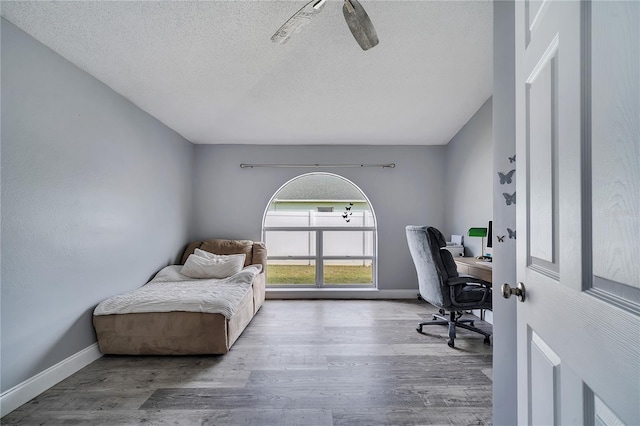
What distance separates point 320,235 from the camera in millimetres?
5051

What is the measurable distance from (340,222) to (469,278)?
7.84 ft

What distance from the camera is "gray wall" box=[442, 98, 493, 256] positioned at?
3646 mm

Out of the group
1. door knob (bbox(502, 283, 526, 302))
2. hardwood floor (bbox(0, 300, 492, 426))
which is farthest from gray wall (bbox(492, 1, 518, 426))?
door knob (bbox(502, 283, 526, 302))

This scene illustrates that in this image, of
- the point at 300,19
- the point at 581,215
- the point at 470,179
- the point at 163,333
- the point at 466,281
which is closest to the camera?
the point at 581,215

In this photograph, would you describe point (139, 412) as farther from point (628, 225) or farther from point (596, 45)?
point (596, 45)

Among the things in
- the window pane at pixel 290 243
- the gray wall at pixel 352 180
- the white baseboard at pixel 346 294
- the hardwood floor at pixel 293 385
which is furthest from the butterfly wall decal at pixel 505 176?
the window pane at pixel 290 243

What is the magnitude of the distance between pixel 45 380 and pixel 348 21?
10.0 ft

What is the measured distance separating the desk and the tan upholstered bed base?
2370mm

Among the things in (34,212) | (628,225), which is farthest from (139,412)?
(628,225)

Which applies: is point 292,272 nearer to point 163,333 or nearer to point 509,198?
point 163,333

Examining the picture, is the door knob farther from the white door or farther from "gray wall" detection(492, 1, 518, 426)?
"gray wall" detection(492, 1, 518, 426)

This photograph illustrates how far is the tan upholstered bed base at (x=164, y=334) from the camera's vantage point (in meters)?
2.71

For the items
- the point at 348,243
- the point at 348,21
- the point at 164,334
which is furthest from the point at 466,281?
the point at 164,334

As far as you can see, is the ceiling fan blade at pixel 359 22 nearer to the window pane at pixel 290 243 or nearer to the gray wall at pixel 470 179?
the gray wall at pixel 470 179
